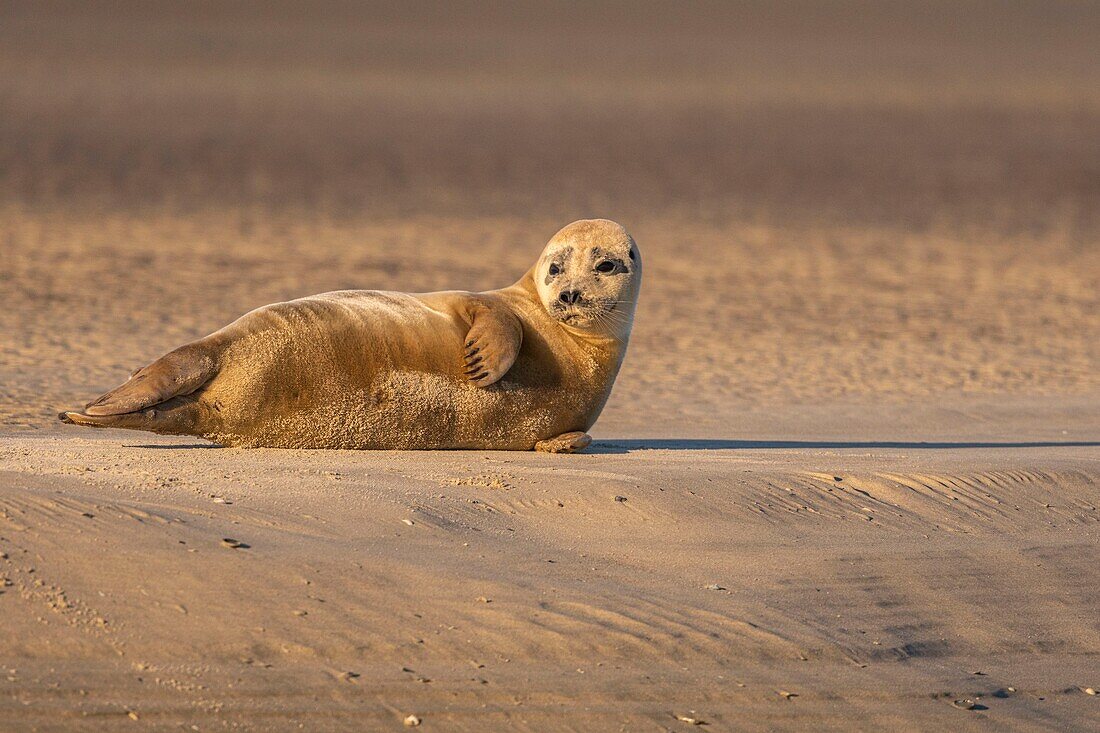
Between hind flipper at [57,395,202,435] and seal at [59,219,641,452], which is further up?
seal at [59,219,641,452]

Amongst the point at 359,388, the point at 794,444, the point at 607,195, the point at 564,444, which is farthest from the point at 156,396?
the point at 607,195

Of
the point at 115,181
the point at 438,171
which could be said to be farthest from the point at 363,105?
the point at 115,181

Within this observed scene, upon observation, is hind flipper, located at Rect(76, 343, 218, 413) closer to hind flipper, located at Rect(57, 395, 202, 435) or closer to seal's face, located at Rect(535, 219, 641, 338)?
hind flipper, located at Rect(57, 395, 202, 435)

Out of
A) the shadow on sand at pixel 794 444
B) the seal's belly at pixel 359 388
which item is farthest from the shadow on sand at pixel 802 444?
the seal's belly at pixel 359 388

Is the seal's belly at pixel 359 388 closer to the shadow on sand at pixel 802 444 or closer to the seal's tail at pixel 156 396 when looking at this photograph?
the seal's tail at pixel 156 396

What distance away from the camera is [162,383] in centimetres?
653

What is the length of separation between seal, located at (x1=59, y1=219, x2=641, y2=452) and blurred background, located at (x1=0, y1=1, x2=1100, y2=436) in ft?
7.37

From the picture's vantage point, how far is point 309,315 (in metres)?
6.80

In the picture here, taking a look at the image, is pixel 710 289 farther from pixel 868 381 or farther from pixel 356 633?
pixel 356 633

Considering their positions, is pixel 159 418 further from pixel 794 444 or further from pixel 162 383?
pixel 794 444

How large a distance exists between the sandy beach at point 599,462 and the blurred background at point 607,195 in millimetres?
90

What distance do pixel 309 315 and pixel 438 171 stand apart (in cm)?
1761

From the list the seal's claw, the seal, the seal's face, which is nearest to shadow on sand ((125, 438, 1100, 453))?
the seal's claw

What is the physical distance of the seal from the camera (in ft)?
21.8
